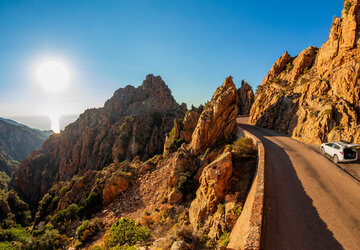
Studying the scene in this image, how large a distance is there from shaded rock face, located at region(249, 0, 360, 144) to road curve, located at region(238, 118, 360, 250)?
19.9ft

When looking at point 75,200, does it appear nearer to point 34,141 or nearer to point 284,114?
point 284,114

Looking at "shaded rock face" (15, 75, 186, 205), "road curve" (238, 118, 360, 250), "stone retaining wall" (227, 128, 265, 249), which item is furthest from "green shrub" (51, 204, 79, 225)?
"road curve" (238, 118, 360, 250)

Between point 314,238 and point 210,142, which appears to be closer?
point 314,238

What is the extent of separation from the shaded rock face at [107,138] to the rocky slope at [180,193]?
18.0 metres

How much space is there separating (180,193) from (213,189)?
5922mm

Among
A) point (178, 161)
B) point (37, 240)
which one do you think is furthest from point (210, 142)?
point (37, 240)

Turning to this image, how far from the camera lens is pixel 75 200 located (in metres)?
20.5

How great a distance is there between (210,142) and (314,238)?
481 inches

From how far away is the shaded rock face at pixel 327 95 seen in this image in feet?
46.1

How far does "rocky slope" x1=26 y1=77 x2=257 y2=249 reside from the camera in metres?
8.55

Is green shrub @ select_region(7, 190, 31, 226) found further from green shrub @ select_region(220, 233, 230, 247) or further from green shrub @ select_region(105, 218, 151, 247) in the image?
green shrub @ select_region(220, 233, 230, 247)

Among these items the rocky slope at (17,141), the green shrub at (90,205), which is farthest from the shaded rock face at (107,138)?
the rocky slope at (17,141)

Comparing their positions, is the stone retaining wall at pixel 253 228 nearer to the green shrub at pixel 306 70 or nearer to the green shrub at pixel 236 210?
the green shrub at pixel 236 210

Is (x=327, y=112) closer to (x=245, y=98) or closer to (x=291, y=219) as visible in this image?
(x=291, y=219)
